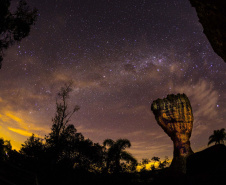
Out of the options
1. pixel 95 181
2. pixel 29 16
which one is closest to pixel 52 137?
pixel 95 181

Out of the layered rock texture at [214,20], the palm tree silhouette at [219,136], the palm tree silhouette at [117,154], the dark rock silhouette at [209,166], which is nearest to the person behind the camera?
the layered rock texture at [214,20]

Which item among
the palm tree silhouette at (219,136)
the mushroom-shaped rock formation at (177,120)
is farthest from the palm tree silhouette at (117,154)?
the palm tree silhouette at (219,136)

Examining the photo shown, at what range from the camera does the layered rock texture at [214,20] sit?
176 inches

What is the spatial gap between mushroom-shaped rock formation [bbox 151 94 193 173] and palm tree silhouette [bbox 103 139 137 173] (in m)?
6.48

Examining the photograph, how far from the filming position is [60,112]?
21.2 metres

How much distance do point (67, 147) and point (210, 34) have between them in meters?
18.8

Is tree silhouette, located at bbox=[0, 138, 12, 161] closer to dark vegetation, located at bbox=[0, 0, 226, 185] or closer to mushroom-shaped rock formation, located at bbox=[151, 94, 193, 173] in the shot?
dark vegetation, located at bbox=[0, 0, 226, 185]

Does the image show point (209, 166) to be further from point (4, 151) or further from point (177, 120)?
point (4, 151)

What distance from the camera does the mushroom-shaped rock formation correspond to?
70.9ft

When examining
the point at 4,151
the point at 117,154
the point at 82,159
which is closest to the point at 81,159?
the point at 82,159

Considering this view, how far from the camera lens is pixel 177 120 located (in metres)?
23.3

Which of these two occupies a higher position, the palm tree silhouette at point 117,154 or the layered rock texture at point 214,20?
the layered rock texture at point 214,20

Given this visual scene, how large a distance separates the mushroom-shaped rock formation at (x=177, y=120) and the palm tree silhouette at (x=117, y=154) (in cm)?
648

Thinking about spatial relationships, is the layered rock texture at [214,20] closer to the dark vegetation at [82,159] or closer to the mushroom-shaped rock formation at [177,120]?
the dark vegetation at [82,159]
